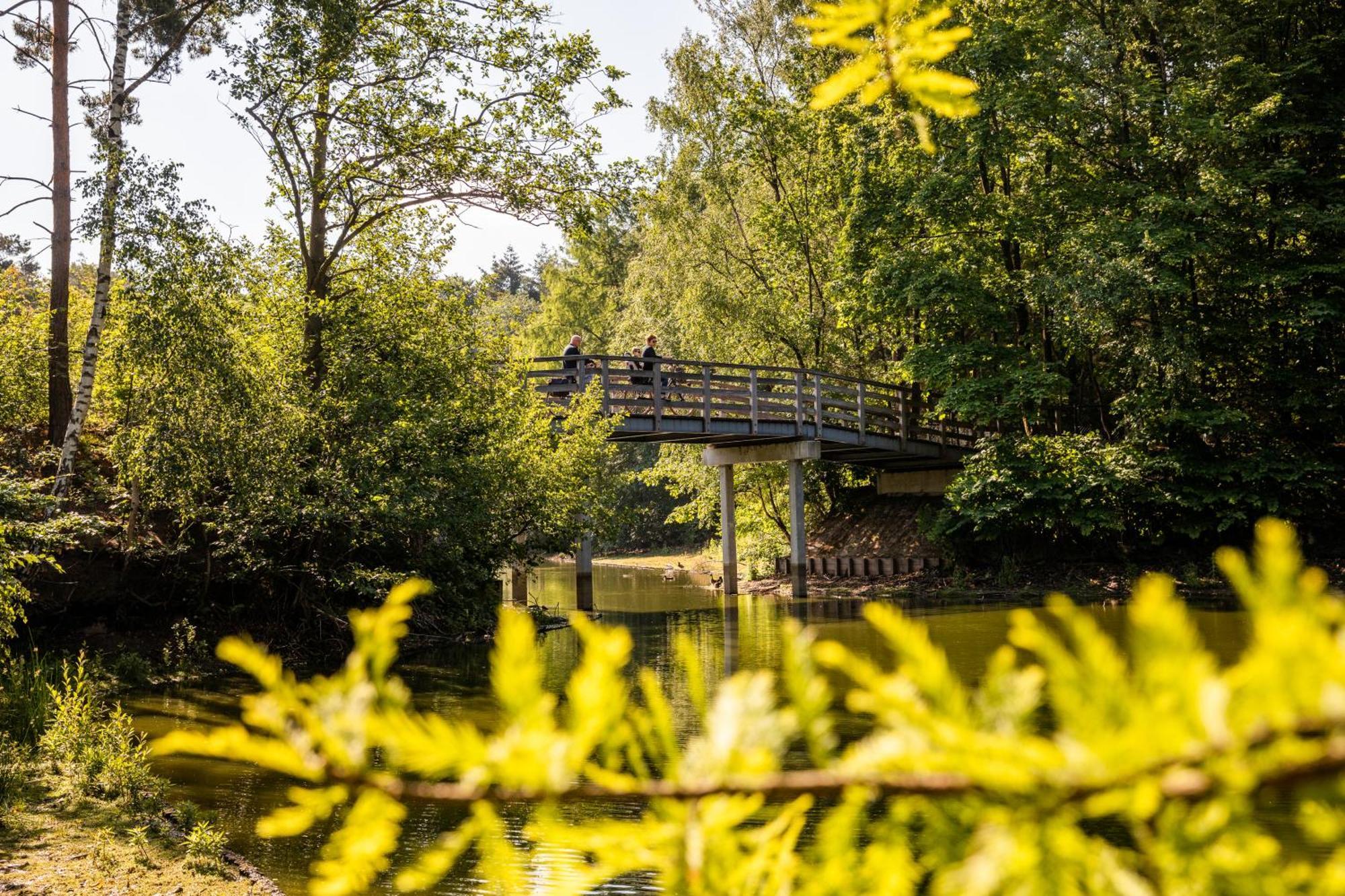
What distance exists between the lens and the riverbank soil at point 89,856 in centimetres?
470

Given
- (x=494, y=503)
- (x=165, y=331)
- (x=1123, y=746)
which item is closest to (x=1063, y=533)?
(x=494, y=503)

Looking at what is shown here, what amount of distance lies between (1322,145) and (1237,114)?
2.93 m

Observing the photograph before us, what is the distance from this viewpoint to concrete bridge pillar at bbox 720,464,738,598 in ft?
76.0

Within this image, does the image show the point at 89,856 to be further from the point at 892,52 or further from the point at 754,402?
the point at 754,402

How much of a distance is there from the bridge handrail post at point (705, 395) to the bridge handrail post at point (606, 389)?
2119 mm

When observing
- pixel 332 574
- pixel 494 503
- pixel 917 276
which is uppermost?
pixel 917 276

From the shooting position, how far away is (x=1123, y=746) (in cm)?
60

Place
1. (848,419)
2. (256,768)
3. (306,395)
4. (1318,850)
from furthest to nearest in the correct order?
(848,419) < (306,395) < (256,768) < (1318,850)

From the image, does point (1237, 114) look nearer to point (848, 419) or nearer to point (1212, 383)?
point (1212, 383)

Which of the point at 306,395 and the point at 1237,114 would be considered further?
the point at 1237,114

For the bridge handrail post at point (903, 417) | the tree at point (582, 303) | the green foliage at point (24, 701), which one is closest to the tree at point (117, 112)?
the green foliage at point (24, 701)

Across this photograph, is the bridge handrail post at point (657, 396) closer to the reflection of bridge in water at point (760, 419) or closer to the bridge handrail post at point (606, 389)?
the reflection of bridge in water at point (760, 419)

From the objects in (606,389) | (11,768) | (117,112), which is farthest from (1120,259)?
(11,768)

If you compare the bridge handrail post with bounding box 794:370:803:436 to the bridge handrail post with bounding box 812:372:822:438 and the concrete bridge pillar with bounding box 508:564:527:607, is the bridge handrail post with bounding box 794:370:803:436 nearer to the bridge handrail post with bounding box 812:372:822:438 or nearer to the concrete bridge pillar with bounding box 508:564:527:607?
the bridge handrail post with bounding box 812:372:822:438
